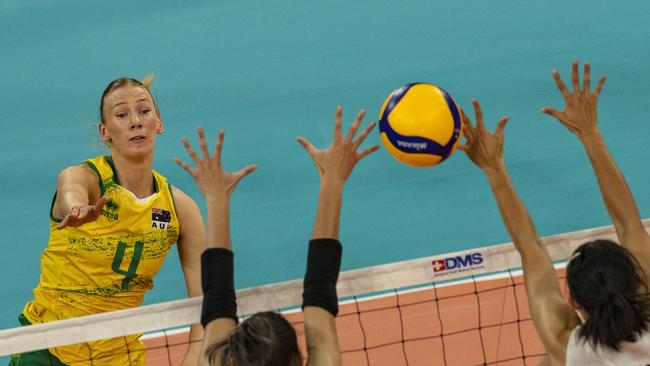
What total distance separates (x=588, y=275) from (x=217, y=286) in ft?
3.84

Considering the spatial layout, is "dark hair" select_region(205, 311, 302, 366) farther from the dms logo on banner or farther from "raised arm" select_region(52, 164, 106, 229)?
the dms logo on banner

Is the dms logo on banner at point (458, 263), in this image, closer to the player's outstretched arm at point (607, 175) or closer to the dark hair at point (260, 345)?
the player's outstretched arm at point (607, 175)

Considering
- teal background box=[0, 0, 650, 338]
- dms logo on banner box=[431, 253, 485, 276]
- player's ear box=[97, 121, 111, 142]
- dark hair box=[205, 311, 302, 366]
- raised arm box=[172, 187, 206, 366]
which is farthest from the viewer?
teal background box=[0, 0, 650, 338]

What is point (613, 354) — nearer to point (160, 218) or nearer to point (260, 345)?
point (260, 345)

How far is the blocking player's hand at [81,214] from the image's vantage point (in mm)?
3593

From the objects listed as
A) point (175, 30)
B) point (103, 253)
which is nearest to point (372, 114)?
point (175, 30)

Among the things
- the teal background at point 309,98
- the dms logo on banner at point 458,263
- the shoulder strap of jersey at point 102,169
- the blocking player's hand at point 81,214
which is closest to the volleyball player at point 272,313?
the blocking player's hand at point 81,214

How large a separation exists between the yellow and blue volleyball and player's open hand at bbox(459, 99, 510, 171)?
183mm

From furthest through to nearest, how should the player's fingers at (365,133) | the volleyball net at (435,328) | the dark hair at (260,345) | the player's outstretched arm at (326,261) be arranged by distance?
1. the volleyball net at (435,328)
2. the player's fingers at (365,133)
3. the player's outstretched arm at (326,261)
4. the dark hair at (260,345)

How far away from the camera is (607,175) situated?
3432 mm

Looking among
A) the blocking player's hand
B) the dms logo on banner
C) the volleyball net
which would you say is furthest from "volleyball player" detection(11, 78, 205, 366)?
the dms logo on banner

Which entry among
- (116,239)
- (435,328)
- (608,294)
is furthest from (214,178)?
(435,328)

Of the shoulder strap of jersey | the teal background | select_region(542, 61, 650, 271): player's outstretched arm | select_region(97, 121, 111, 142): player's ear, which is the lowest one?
select_region(542, 61, 650, 271): player's outstretched arm

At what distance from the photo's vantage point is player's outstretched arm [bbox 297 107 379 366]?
9.79ft
